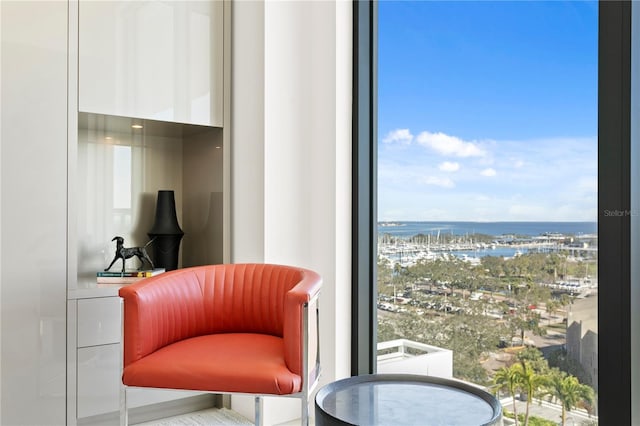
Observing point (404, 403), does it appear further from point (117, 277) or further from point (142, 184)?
point (142, 184)

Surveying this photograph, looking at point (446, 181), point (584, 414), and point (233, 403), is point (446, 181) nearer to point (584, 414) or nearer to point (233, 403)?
point (584, 414)

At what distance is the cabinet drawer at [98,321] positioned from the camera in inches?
97.1

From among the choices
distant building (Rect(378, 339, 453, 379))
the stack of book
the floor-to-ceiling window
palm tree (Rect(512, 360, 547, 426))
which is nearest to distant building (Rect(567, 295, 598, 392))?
the floor-to-ceiling window

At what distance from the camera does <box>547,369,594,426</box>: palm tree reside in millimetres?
1899

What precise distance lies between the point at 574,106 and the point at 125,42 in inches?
78.8

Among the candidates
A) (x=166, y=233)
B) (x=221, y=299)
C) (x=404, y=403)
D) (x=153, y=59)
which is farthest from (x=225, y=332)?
(x=153, y=59)

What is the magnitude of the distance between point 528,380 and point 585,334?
1.14 ft

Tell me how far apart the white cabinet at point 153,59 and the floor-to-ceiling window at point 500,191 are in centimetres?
89

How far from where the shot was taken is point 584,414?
189cm

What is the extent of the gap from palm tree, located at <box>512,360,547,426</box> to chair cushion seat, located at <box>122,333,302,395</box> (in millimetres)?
912

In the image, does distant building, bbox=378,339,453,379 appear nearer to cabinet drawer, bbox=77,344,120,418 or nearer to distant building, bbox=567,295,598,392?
distant building, bbox=567,295,598,392

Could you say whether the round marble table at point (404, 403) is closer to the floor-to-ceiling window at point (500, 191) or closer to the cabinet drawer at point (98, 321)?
the floor-to-ceiling window at point (500, 191)

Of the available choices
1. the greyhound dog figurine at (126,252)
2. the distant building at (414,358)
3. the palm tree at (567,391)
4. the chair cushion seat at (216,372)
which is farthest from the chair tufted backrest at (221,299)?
the palm tree at (567,391)

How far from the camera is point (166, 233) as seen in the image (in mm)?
2924
